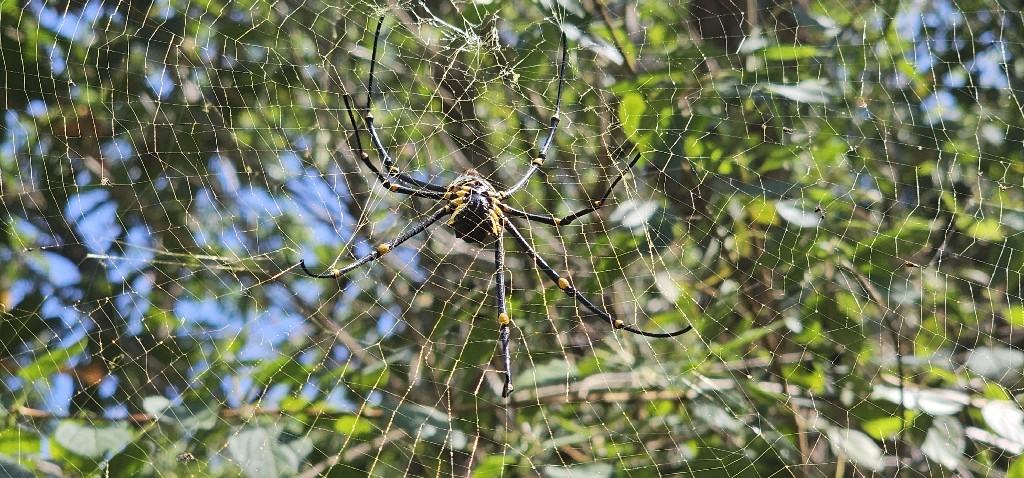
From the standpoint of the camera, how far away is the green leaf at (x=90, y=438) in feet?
8.27

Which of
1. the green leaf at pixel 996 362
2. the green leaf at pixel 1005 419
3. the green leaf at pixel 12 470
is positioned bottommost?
the green leaf at pixel 1005 419

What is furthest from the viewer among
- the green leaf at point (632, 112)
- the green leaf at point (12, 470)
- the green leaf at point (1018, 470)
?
the green leaf at point (632, 112)

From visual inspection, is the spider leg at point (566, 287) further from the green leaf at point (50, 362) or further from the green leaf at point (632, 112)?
the green leaf at point (50, 362)

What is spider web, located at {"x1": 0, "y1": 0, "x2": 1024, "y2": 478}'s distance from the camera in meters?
2.78

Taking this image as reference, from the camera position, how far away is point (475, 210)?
8.57 ft

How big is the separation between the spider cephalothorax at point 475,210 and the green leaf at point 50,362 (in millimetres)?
1270

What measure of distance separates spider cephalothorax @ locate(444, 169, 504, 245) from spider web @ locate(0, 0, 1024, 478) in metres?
0.24

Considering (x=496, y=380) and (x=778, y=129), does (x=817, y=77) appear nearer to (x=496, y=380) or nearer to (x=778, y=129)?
(x=778, y=129)

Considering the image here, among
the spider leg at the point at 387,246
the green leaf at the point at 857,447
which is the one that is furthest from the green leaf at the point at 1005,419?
the spider leg at the point at 387,246

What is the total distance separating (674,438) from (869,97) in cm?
138

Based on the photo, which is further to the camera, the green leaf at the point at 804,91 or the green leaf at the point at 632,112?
the green leaf at the point at 632,112

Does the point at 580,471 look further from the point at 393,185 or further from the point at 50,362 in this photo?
the point at 50,362

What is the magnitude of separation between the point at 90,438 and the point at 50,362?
386 millimetres

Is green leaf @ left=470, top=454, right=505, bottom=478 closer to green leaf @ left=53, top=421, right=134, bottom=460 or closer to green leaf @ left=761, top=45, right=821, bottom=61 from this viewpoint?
green leaf @ left=53, top=421, right=134, bottom=460
